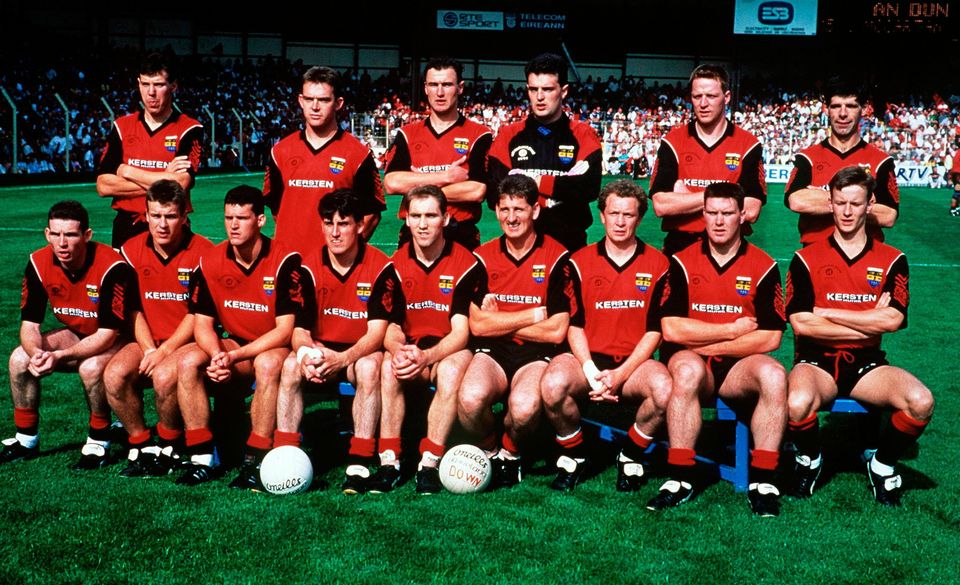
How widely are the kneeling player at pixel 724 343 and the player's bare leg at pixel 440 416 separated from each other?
3.76ft

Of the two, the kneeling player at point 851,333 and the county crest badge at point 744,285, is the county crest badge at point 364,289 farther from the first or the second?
the kneeling player at point 851,333

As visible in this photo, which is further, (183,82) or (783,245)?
(183,82)

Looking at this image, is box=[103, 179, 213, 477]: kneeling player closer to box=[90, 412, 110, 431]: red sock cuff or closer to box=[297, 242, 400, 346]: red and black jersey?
box=[90, 412, 110, 431]: red sock cuff

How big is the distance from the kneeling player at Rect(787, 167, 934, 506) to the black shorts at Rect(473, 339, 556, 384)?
56.0 inches

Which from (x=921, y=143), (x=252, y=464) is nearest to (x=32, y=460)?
(x=252, y=464)

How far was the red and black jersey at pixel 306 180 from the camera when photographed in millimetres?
6223

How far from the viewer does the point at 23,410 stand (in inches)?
213

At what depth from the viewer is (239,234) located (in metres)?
5.44

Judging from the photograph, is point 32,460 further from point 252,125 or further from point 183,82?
point 183,82

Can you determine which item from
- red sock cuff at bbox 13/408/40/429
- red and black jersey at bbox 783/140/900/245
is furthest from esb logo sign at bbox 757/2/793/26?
red sock cuff at bbox 13/408/40/429

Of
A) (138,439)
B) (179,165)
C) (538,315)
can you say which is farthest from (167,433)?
(538,315)

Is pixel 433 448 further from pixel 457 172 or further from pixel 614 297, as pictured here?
pixel 457 172

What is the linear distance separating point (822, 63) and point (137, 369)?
144 feet

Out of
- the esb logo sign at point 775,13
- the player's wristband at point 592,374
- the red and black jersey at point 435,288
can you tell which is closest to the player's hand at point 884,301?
the player's wristband at point 592,374
